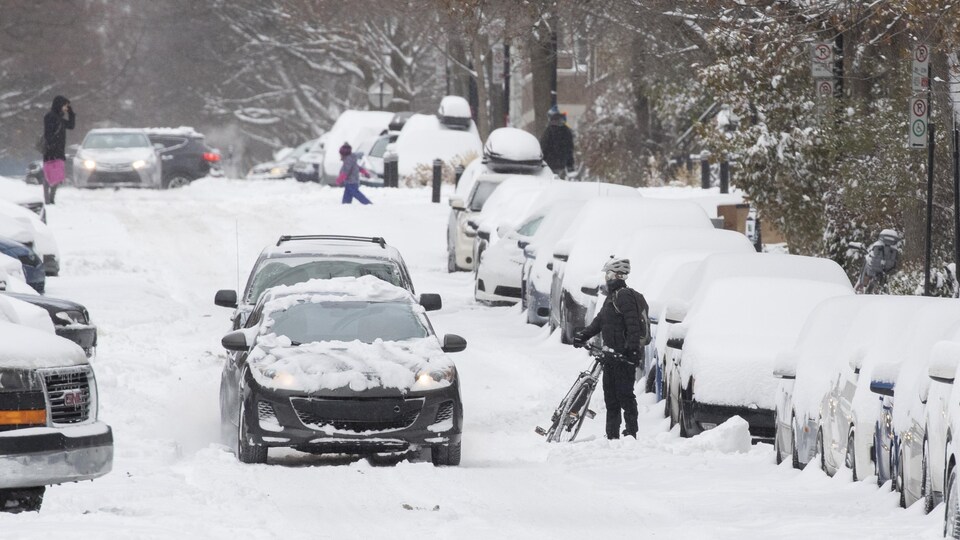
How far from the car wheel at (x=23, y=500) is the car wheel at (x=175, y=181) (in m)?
37.2

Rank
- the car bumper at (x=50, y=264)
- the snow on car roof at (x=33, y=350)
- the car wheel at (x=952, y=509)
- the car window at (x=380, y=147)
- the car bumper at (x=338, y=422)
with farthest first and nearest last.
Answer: the car window at (x=380, y=147) → the car bumper at (x=50, y=264) → the car bumper at (x=338, y=422) → the snow on car roof at (x=33, y=350) → the car wheel at (x=952, y=509)

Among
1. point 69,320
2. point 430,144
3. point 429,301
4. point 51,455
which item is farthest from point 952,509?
point 430,144

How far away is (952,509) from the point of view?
28.7 feet

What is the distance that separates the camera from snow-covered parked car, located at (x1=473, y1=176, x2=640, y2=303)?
2517 cm

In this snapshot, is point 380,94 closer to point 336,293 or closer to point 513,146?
point 513,146

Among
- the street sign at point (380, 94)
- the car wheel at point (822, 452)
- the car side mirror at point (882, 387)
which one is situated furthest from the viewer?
the street sign at point (380, 94)

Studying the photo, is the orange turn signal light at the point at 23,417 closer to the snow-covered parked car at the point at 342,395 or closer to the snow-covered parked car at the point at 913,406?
the snow-covered parked car at the point at 342,395

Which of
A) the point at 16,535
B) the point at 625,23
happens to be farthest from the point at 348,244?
the point at 625,23

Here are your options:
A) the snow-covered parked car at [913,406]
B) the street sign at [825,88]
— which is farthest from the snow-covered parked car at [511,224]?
the snow-covered parked car at [913,406]

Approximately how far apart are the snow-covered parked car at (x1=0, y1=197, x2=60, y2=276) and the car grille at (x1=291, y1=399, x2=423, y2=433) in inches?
399

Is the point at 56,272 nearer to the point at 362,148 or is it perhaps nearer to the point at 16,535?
the point at 16,535

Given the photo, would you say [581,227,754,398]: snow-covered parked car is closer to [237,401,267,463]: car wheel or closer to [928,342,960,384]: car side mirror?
[237,401,267,463]: car wheel

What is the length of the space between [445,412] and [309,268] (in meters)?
3.86

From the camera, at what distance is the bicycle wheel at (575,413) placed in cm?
1459
